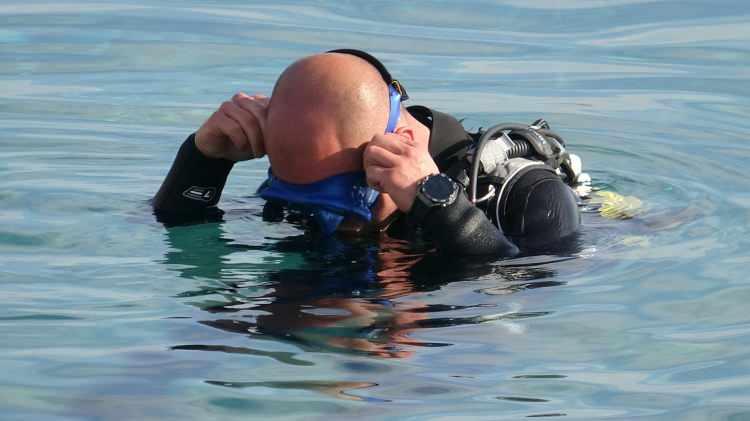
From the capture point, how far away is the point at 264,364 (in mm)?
4266

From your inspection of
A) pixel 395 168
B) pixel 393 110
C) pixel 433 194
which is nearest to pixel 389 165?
pixel 395 168

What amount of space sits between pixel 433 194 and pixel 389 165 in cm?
17

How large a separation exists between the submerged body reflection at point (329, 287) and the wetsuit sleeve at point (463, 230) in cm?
7

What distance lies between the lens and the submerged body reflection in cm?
455

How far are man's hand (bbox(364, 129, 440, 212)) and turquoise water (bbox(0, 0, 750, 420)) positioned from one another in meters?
0.31

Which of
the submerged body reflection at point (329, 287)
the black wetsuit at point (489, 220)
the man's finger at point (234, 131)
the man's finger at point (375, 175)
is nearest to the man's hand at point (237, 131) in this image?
the man's finger at point (234, 131)

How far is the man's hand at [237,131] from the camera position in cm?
526

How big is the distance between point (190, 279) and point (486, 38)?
5.92 metres

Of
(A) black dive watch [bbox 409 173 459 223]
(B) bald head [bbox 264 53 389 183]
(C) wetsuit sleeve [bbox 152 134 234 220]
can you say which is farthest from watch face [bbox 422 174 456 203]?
(C) wetsuit sleeve [bbox 152 134 234 220]

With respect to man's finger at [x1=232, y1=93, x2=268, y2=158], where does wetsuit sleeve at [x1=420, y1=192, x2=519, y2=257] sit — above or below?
below

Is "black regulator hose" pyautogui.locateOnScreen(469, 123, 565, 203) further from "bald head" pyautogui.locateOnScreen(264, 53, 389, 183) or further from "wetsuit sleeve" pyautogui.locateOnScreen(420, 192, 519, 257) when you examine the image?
"bald head" pyautogui.locateOnScreen(264, 53, 389, 183)

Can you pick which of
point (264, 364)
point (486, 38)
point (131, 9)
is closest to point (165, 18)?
point (131, 9)

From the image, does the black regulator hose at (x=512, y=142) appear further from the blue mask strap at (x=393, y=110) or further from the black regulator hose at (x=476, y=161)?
the blue mask strap at (x=393, y=110)

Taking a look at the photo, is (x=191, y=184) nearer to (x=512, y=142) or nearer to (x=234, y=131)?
(x=234, y=131)
